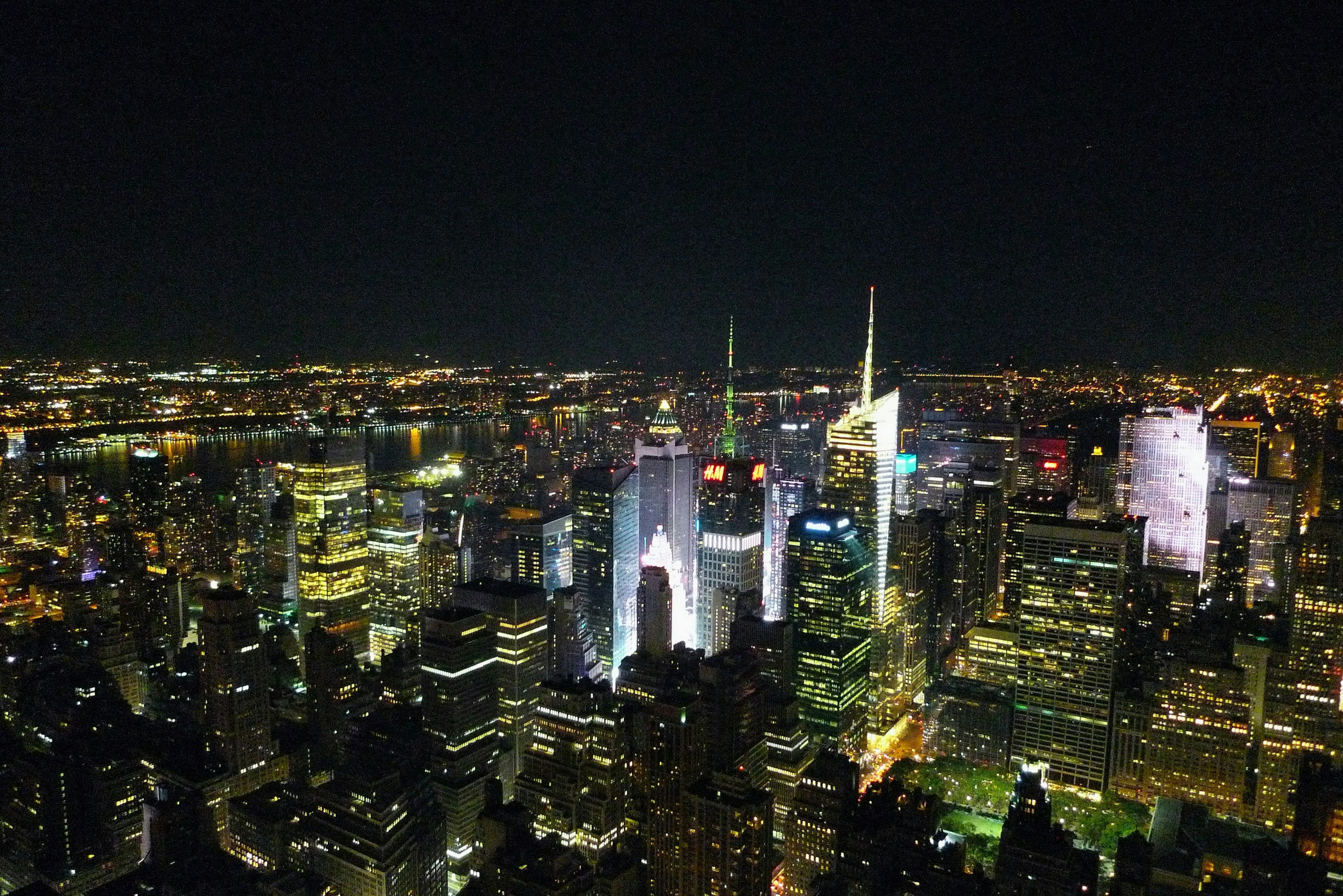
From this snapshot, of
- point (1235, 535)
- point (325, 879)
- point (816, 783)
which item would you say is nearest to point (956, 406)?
point (1235, 535)

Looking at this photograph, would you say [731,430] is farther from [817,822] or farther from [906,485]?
[817,822]

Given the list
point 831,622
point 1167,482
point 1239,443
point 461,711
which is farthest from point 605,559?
point 1239,443

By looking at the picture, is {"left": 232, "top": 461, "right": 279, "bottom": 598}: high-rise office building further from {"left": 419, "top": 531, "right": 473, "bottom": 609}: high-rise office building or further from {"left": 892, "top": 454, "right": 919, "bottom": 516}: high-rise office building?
{"left": 892, "top": 454, "right": 919, "bottom": 516}: high-rise office building

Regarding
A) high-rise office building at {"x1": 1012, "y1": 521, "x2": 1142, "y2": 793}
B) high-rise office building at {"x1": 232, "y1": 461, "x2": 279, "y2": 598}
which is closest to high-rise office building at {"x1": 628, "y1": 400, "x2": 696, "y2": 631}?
high-rise office building at {"x1": 1012, "y1": 521, "x2": 1142, "y2": 793}

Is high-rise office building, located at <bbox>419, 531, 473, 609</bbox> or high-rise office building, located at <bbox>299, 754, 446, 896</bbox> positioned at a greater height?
high-rise office building, located at <bbox>419, 531, 473, 609</bbox>

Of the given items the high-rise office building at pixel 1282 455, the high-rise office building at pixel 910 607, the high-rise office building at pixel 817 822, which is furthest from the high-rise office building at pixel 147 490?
the high-rise office building at pixel 1282 455

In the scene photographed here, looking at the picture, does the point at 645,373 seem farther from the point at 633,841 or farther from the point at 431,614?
the point at 633,841
